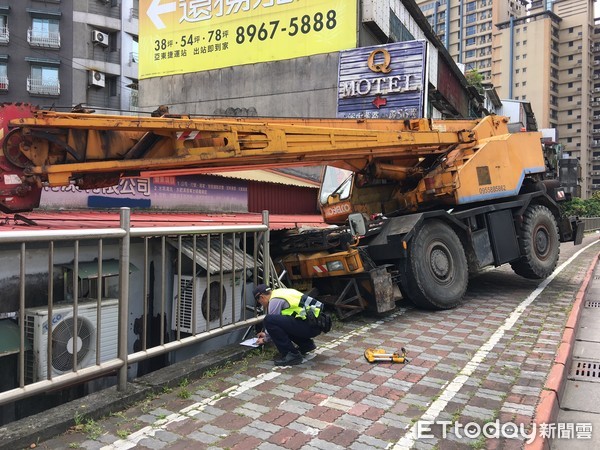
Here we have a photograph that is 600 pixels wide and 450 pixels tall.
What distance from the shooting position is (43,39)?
2966 centimetres

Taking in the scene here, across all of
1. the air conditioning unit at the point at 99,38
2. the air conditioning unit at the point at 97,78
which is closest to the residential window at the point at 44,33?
the air conditioning unit at the point at 99,38

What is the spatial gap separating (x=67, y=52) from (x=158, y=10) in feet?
35.1

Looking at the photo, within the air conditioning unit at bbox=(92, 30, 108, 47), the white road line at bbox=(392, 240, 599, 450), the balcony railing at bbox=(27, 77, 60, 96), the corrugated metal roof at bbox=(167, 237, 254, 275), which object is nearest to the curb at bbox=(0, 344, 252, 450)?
the corrugated metal roof at bbox=(167, 237, 254, 275)

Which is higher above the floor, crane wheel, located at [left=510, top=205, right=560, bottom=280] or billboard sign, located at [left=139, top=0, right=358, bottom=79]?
billboard sign, located at [left=139, top=0, right=358, bottom=79]

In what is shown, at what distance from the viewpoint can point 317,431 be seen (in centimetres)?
358

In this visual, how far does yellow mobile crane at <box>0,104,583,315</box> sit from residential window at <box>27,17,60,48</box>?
27.9 meters

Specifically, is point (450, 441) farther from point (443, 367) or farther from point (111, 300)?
point (111, 300)

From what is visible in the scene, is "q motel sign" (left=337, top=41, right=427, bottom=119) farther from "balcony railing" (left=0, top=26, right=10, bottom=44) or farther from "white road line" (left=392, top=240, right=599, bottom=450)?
"balcony railing" (left=0, top=26, right=10, bottom=44)

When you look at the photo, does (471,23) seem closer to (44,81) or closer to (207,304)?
(44,81)

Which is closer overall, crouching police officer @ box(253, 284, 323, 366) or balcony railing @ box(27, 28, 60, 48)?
crouching police officer @ box(253, 284, 323, 366)

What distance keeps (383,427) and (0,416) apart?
3536 mm

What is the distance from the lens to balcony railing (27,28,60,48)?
29406mm

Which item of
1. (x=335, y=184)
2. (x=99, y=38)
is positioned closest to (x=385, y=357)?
(x=335, y=184)

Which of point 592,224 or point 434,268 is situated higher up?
point 592,224
